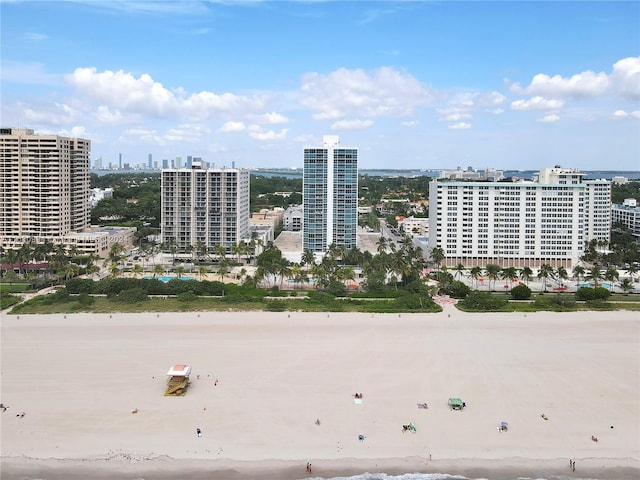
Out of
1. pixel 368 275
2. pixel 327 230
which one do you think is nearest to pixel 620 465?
pixel 368 275

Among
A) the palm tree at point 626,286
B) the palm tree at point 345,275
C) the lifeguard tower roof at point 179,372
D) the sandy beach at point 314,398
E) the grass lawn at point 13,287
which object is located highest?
the palm tree at point 345,275

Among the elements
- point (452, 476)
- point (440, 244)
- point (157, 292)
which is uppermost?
point (440, 244)

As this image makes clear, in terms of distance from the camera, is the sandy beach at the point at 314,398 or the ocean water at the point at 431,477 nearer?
the ocean water at the point at 431,477

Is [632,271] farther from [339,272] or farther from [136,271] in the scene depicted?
[136,271]

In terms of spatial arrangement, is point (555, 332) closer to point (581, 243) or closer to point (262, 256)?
point (581, 243)

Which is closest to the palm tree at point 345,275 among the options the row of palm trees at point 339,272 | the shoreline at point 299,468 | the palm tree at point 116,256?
the row of palm trees at point 339,272

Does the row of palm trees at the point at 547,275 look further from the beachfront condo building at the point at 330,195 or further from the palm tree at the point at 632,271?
the beachfront condo building at the point at 330,195
